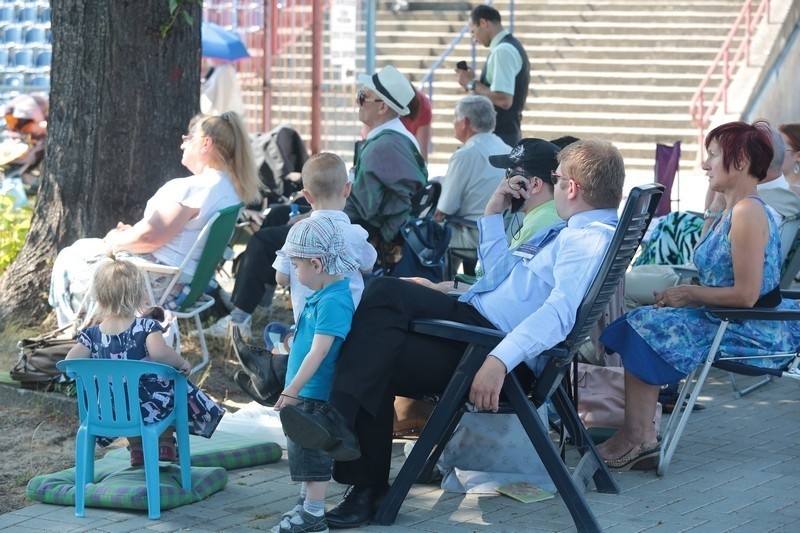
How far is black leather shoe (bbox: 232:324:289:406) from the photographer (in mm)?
4219

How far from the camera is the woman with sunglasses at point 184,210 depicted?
19.2 ft

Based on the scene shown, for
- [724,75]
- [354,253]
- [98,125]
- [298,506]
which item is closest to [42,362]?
[98,125]

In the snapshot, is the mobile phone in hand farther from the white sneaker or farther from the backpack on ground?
the backpack on ground

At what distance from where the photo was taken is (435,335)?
3996 millimetres

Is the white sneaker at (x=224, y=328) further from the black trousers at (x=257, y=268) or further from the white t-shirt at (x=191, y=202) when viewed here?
the white t-shirt at (x=191, y=202)

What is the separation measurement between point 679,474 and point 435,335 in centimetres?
137

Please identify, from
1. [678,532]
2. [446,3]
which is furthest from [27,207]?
[446,3]

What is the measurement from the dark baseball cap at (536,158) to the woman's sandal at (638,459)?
1163 mm

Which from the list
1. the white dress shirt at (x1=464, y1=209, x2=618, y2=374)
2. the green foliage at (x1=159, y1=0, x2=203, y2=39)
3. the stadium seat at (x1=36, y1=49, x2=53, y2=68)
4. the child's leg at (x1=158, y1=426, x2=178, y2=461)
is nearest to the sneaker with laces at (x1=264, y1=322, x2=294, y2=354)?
the child's leg at (x1=158, y1=426, x2=178, y2=461)

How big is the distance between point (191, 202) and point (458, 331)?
2425 millimetres

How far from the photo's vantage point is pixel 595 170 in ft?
13.6

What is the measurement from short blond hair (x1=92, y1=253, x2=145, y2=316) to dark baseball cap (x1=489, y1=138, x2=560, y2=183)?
1.51 meters

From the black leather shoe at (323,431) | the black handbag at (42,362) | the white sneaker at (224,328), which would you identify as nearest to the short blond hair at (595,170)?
the black leather shoe at (323,431)

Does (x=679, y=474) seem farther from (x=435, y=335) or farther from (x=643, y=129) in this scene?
(x=643, y=129)
